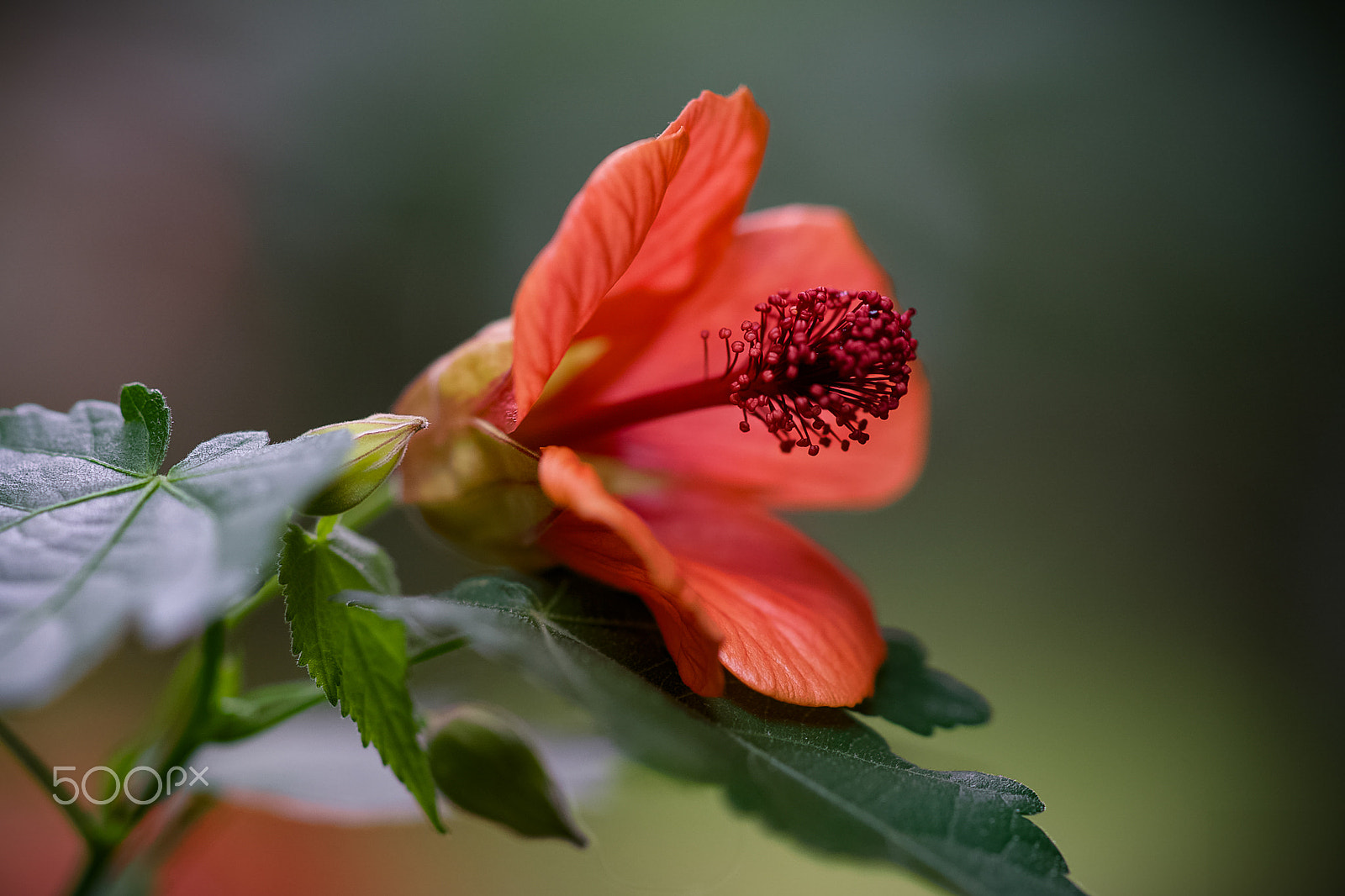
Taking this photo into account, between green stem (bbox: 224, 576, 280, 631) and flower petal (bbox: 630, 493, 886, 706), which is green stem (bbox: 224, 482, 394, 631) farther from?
flower petal (bbox: 630, 493, 886, 706)

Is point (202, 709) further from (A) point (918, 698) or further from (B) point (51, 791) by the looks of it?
(A) point (918, 698)

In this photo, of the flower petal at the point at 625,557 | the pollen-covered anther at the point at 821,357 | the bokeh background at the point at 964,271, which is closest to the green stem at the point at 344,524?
the flower petal at the point at 625,557

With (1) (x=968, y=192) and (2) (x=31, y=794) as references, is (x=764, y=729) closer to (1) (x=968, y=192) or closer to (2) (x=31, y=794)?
(2) (x=31, y=794)

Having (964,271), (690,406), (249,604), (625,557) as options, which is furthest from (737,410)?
(964,271)

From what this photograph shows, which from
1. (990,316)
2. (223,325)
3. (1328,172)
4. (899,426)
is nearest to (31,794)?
(223,325)

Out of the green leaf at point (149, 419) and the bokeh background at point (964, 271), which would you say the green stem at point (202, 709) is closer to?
the green leaf at point (149, 419)

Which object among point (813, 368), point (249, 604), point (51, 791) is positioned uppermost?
point (813, 368)

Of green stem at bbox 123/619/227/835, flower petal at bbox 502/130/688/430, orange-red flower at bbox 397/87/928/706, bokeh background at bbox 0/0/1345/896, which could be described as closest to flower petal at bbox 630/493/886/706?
orange-red flower at bbox 397/87/928/706
